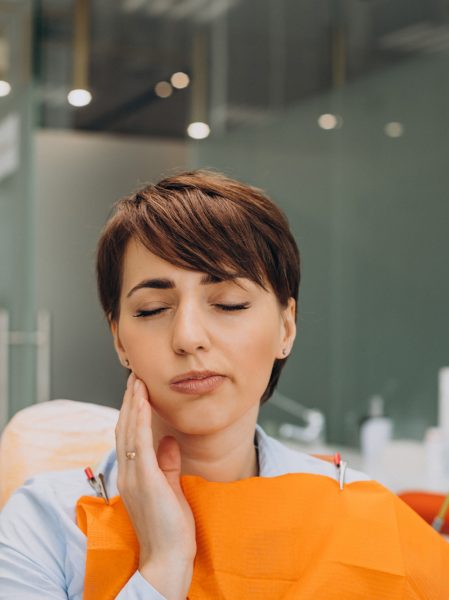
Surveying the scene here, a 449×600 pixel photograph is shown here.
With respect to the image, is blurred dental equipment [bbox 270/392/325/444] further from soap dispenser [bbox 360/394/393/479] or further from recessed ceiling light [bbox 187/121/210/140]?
recessed ceiling light [bbox 187/121/210/140]

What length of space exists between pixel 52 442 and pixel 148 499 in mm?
445

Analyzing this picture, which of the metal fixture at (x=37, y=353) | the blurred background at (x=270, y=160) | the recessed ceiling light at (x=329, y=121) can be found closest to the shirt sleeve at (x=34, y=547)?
the blurred background at (x=270, y=160)

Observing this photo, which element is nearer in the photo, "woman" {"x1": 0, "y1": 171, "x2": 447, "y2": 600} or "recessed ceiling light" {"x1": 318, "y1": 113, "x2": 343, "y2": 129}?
"woman" {"x1": 0, "y1": 171, "x2": 447, "y2": 600}

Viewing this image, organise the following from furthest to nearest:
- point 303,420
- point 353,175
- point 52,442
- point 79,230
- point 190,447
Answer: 1. point 79,230
2. point 303,420
3. point 353,175
4. point 52,442
5. point 190,447

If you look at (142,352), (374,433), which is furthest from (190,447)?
(374,433)

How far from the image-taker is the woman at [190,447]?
98cm

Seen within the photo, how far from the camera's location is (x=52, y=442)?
1379 millimetres

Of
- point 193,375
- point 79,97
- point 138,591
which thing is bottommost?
point 138,591

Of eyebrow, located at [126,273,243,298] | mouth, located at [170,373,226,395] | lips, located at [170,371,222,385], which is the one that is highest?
eyebrow, located at [126,273,243,298]

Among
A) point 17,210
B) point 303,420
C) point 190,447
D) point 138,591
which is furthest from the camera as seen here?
point 17,210

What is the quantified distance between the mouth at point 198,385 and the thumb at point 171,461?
86 millimetres

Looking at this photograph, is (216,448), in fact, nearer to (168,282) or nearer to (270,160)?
(168,282)

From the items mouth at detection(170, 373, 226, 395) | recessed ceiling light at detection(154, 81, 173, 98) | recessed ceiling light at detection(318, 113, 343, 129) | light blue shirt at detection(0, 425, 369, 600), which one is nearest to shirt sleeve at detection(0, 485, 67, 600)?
light blue shirt at detection(0, 425, 369, 600)

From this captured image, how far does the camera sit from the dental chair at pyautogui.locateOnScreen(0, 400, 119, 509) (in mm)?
1355
